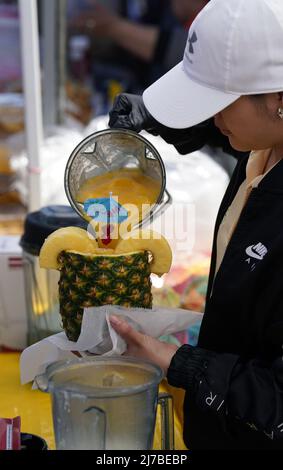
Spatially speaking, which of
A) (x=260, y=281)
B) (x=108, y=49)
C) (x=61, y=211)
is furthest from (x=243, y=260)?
(x=108, y=49)

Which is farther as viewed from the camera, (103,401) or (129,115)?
(129,115)

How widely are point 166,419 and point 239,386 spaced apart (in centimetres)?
14

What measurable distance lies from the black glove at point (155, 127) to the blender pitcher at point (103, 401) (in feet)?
1.67

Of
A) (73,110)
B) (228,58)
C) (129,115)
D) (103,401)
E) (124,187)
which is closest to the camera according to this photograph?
(103,401)

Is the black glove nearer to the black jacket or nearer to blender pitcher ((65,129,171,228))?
blender pitcher ((65,129,171,228))

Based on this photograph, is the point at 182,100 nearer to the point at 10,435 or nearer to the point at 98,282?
the point at 98,282

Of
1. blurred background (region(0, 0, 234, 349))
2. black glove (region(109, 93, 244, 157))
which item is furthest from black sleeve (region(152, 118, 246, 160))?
blurred background (region(0, 0, 234, 349))

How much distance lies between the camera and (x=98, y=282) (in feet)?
4.44

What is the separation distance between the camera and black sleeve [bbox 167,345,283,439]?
1149 millimetres

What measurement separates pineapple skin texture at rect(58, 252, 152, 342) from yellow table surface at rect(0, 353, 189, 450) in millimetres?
237

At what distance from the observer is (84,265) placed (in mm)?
1351

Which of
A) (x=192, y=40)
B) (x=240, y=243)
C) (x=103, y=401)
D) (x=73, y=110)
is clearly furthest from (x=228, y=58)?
(x=73, y=110)

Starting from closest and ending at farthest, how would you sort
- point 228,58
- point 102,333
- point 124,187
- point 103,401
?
1. point 103,401
2. point 228,58
3. point 102,333
4. point 124,187

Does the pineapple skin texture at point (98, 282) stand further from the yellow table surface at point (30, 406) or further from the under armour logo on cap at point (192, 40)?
the under armour logo on cap at point (192, 40)
